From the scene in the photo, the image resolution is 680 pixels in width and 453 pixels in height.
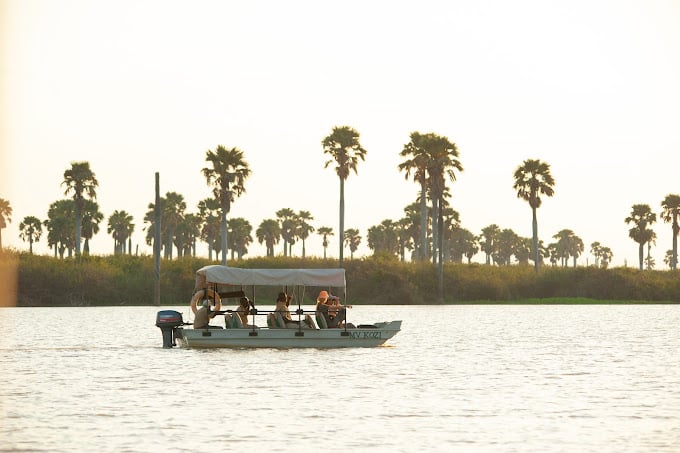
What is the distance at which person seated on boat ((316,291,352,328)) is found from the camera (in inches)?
1802

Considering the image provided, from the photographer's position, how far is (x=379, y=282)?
113 m

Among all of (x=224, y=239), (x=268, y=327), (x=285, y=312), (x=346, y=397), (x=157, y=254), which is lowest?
(x=346, y=397)

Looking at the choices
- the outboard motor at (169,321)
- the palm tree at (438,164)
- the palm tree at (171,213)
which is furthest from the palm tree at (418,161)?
the outboard motor at (169,321)

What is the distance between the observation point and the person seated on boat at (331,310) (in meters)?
45.8

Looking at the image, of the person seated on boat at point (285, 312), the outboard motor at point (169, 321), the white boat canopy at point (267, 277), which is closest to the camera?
the person seated on boat at point (285, 312)

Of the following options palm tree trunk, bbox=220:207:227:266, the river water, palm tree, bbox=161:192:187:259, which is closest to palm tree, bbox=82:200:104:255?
palm tree, bbox=161:192:187:259

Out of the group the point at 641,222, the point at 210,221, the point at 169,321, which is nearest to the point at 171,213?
the point at 210,221

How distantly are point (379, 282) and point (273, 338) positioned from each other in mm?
67719

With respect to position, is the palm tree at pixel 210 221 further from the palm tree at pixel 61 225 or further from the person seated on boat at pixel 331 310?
the person seated on boat at pixel 331 310

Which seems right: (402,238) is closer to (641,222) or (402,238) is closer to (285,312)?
(641,222)

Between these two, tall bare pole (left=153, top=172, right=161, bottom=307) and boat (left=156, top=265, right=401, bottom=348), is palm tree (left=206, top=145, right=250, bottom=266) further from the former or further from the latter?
boat (left=156, top=265, right=401, bottom=348)

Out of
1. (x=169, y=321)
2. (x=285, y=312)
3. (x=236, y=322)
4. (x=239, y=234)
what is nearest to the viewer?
(x=236, y=322)

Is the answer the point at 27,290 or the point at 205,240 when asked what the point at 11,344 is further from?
the point at 205,240

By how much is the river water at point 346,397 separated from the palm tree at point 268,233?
127 metres
